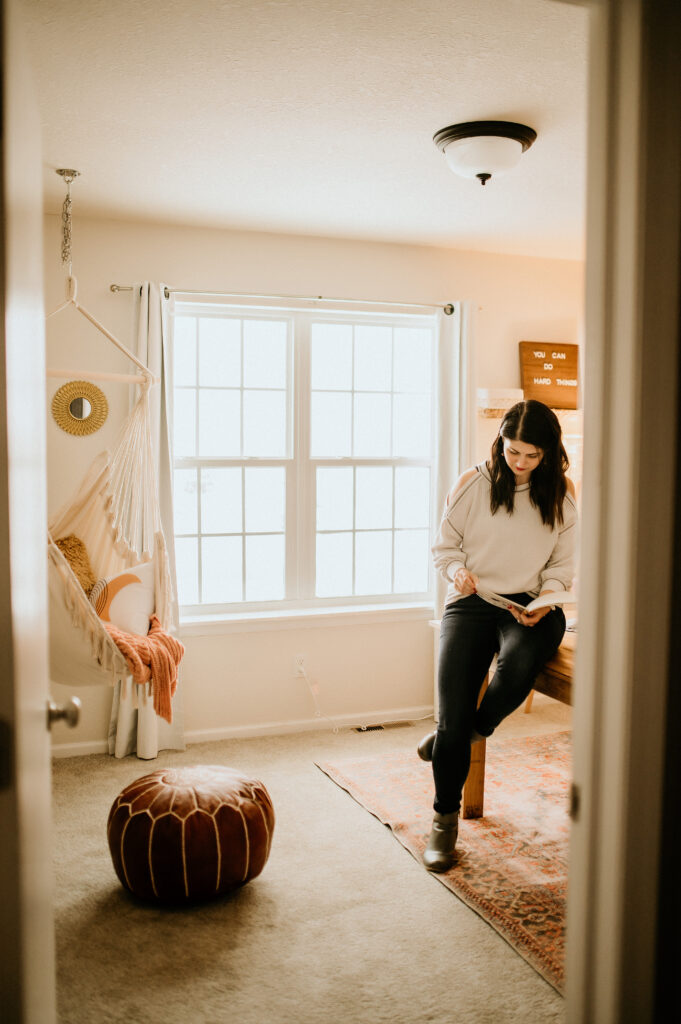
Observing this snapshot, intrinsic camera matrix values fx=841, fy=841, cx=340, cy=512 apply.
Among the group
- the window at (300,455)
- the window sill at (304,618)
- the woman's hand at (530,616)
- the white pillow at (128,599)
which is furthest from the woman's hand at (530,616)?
the window at (300,455)

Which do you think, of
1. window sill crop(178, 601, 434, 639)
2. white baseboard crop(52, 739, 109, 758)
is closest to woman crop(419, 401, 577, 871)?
window sill crop(178, 601, 434, 639)

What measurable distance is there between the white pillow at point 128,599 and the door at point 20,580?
190 centimetres

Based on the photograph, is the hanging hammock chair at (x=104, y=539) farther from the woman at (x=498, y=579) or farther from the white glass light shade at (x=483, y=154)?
the white glass light shade at (x=483, y=154)

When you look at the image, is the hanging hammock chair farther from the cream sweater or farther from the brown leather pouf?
the cream sweater

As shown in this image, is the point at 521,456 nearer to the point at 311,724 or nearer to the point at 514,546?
the point at 514,546

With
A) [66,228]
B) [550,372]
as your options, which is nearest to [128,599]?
[66,228]

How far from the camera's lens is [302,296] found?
406 centimetres

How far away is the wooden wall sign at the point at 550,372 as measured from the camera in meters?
4.52

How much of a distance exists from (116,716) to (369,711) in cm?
127

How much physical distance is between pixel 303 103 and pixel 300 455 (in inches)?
76.7

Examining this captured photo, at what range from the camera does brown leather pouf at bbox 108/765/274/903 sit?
7.79 ft

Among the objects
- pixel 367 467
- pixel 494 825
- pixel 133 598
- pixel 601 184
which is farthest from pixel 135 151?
pixel 494 825

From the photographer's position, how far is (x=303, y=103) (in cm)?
250

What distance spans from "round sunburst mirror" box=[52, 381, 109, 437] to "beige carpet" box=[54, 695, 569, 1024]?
1.64 metres
